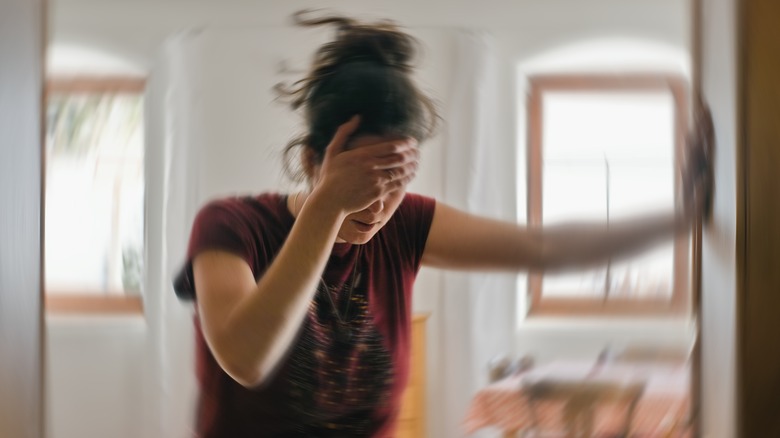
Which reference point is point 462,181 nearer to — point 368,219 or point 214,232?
point 368,219

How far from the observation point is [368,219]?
81cm

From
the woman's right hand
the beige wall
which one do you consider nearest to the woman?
the woman's right hand

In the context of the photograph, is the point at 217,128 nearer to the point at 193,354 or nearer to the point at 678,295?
the point at 193,354

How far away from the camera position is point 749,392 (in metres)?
0.85

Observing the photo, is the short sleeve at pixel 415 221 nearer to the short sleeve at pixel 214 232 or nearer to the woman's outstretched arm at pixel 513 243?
the woman's outstretched arm at pixel 513 243

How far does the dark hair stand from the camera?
31.7 inches

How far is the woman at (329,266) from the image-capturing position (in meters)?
0.80

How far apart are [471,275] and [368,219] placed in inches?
5.1

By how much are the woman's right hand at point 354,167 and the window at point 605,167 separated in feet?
0.48

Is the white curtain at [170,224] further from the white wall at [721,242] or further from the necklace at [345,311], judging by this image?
the white wall at [721,242]

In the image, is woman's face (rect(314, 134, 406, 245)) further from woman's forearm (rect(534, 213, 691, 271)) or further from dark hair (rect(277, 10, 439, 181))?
woman's forearm (rect(534, 213, 691, 271))

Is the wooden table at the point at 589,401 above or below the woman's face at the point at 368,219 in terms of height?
below

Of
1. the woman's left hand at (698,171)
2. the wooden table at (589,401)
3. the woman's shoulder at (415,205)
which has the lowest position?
the wooden table at (589,401)

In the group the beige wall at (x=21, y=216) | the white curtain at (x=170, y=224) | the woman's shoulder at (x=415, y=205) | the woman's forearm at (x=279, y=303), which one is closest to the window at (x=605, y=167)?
the woman's shoulder at (x=415, y=205)
